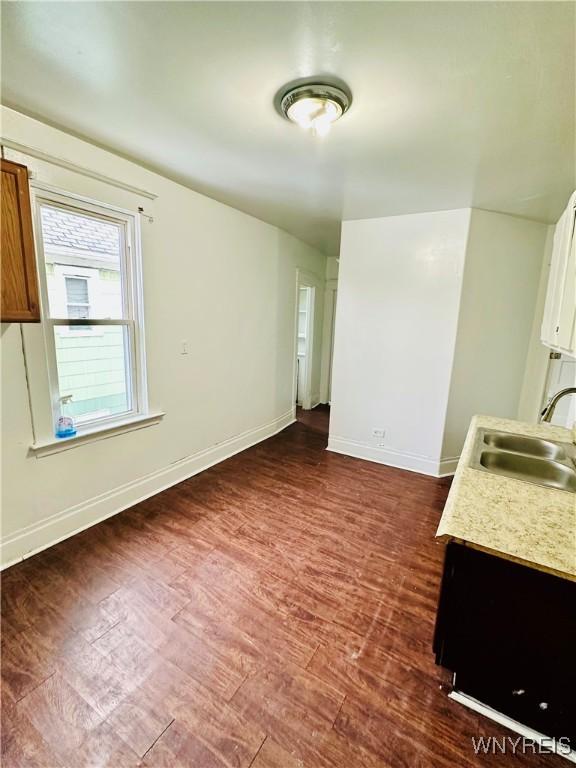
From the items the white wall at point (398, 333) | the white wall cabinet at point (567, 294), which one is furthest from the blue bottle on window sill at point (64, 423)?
the white wall cabinet at point (567, 294)

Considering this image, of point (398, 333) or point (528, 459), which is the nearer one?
point (528, 459)

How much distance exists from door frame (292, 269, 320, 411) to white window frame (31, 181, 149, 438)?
2388mm

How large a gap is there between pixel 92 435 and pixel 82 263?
1.18 m

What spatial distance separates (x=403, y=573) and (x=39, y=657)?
75.5 inches

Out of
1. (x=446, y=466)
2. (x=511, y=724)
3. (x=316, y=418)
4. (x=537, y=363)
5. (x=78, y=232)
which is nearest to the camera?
(x=511, y=724)

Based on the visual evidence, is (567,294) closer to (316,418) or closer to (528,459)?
(528,459)

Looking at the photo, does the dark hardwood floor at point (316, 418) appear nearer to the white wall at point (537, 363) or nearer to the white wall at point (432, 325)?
the white wall at point (432, 325)

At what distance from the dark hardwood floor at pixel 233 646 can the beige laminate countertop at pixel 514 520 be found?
829 millimetres

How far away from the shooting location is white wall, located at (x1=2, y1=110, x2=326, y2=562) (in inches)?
79.0

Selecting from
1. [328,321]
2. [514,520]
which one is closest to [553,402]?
[514,520]

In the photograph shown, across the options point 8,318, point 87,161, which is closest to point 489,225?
point 87,161

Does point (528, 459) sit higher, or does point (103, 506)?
point (528, 459)

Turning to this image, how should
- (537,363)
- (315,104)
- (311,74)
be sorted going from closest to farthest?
(311,74)
(315,104)
(537,363)

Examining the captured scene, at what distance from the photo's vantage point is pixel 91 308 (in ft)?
7.72
